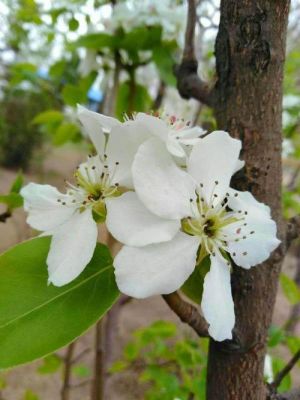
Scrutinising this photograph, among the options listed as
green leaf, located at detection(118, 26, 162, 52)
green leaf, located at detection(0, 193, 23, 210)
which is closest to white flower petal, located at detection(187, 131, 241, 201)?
green leaf, located at detection(0, 193, 23, 210)

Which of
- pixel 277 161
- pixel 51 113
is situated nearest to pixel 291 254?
pixel 51 113

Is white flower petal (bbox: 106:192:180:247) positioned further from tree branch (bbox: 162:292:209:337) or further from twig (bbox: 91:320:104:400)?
twig (bbox: 91:320:104:400)

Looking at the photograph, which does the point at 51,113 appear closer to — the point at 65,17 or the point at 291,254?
the point at 65,17

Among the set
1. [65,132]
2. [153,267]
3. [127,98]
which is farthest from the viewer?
[65,132]

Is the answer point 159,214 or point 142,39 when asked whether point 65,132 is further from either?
point 159,214

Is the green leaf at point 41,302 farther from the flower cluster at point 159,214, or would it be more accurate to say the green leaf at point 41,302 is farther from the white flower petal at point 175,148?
the white flower petal at point 175,148

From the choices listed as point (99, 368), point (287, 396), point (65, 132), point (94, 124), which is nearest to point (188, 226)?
point (94, 124)
